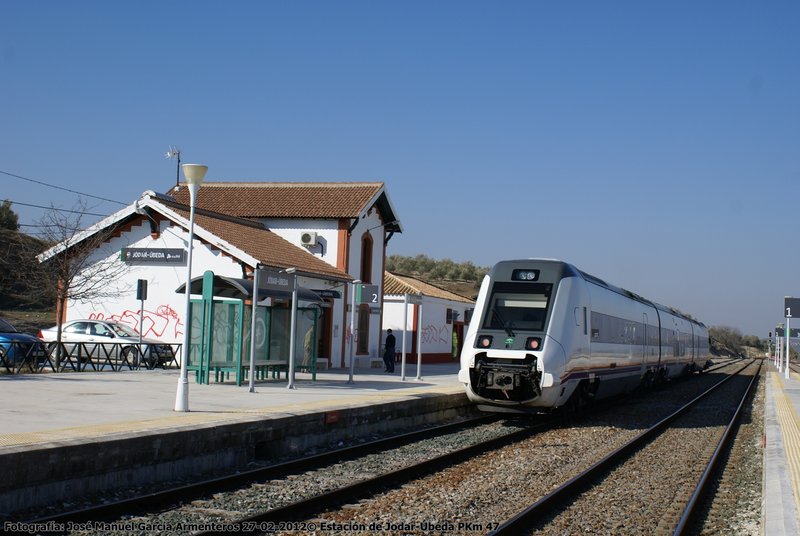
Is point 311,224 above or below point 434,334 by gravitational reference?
above

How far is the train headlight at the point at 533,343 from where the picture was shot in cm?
1598

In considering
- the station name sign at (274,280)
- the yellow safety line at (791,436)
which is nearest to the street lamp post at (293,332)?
the station name sign at (274,280)

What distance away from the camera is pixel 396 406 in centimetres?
1634

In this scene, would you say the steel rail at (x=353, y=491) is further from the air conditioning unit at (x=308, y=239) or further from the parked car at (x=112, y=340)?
the air conditioning unit at (x=308, y=239)

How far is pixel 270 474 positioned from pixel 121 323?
17804mm

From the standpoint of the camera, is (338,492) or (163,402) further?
(163,402)

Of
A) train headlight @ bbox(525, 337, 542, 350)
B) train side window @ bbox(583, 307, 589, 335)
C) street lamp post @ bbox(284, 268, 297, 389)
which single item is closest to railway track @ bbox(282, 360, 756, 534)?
train headlight @ bbox(525, 337, 542, 350)

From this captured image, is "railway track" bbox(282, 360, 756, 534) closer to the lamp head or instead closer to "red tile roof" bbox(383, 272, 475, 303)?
the lamp head

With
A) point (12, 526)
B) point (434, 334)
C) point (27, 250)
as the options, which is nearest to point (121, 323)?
point (27, 250)

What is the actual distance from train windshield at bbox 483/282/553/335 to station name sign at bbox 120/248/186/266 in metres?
12.5

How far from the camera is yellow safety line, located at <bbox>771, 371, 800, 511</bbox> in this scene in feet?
33.2

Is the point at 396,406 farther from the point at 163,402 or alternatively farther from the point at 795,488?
the point at 795,488

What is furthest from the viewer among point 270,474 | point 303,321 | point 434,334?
point 434,334

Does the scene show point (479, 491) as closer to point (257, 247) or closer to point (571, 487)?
point (571, 487)
